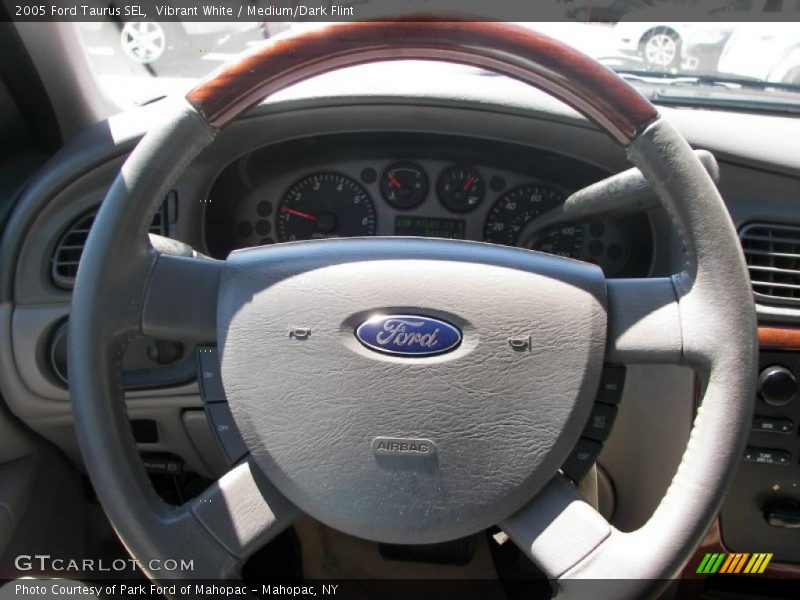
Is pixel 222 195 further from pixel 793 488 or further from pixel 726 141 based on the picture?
pixel 793 488

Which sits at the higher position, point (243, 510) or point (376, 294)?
point (376, 294)

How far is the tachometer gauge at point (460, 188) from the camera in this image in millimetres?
1992

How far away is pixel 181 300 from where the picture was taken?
118cm

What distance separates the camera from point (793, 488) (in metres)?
1.81

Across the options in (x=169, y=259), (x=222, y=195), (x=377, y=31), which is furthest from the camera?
(x=222, y=195)

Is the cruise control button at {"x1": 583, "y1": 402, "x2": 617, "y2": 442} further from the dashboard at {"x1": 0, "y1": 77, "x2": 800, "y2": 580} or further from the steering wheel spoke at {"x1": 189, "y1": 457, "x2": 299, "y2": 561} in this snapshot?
the dashboard at {"x1": 0, "y1": 77, "x2": 800, "y2": 580}

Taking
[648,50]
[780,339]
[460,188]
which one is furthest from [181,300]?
[648,50]

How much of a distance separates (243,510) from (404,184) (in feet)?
3.62

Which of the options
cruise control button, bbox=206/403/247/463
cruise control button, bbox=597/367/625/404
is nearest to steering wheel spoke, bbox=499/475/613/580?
cruise control button, bbox=597/367/625/404

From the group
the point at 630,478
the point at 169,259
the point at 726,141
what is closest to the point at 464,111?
the point at 726,141

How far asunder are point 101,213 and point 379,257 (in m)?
0.43

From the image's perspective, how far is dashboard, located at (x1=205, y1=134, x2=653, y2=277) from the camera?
195 cm

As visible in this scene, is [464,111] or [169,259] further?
[464,111]

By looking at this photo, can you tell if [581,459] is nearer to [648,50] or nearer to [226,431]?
[226,431]
